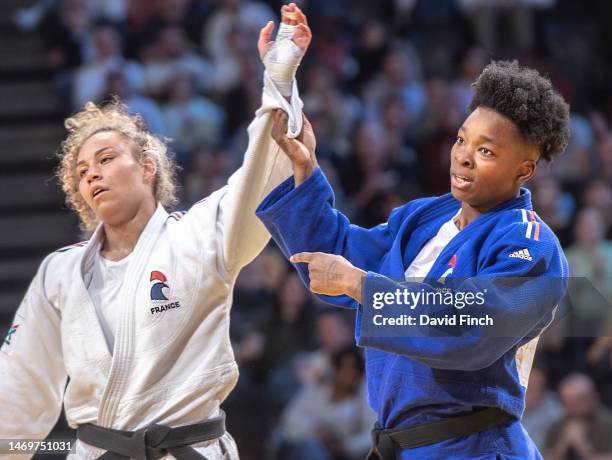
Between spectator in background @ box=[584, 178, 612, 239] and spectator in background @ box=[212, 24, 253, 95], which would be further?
spectator in background @ box=[212, 24, 253, 95]

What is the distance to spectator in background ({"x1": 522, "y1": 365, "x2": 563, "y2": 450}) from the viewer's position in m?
4.75

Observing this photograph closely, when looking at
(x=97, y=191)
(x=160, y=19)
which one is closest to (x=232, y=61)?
(x=160, y=19)

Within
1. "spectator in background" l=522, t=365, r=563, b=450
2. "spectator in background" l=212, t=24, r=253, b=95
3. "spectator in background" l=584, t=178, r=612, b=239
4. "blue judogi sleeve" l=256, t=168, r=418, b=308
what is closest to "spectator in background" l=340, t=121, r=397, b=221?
"spectator in background" l=212, t=24, r=253, b=95

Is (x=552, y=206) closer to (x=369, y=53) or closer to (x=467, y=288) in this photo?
(x=369, y=53)

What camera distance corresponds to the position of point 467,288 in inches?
94.2

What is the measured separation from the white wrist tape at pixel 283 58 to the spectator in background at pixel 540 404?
249cm

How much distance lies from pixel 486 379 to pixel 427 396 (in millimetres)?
140

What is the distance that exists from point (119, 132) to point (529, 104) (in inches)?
46.5

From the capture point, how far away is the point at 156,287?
2.87 metres

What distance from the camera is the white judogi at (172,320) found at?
282 cm

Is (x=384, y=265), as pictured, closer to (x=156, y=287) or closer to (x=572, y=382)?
(x=156, y=287)

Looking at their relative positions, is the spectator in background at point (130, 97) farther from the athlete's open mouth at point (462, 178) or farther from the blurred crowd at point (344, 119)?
the athlete's open mouth at point (462, 178)

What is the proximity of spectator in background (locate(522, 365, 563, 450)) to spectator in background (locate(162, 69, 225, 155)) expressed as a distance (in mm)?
2550

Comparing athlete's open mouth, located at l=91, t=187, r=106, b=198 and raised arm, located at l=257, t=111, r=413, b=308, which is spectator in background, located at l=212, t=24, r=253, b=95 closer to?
athlete's open mouth, located at l=91, t=187, r=106, b=198
